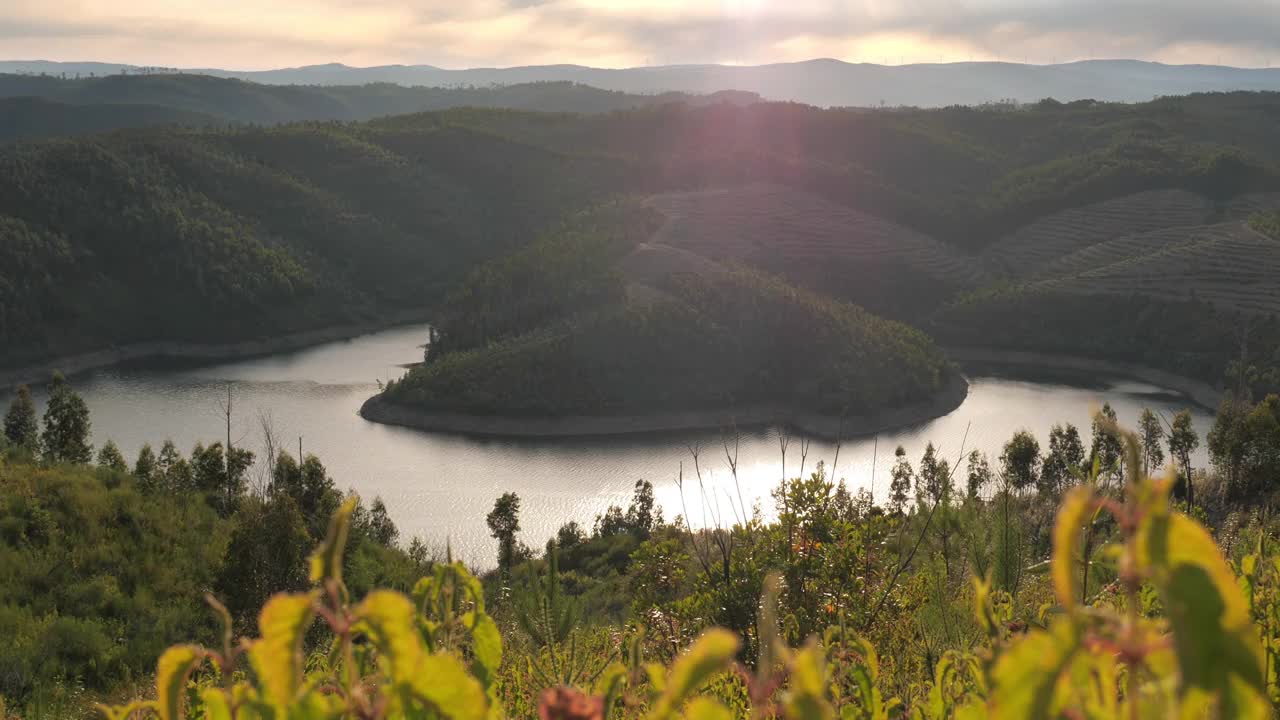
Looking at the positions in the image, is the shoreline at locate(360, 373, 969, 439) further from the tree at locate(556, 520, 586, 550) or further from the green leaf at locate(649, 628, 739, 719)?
the green leaf at locate(649, 628, 739, 719)

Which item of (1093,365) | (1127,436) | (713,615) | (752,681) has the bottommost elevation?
(1093,365)

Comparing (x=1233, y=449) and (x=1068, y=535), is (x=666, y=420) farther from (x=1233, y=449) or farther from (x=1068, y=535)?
(x=1068, y=535)

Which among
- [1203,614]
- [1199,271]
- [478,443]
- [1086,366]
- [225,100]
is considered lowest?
[478,443]

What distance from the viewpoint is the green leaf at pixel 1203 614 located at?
0.55 metres

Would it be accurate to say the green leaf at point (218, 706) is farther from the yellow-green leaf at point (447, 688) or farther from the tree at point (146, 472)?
the tree at point (146, 472)

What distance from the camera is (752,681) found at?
2.19ft

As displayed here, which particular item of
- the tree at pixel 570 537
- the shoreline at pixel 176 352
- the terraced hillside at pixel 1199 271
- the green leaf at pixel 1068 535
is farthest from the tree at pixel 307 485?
the terraced hillside at pixel 1199 271

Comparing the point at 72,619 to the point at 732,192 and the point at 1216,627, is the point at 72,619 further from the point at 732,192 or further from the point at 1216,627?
the point at 732,192

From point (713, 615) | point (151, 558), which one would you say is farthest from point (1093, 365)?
point (713, 615)

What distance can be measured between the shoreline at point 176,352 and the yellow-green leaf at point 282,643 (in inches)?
1879

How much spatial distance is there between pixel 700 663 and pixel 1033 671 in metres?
0.19

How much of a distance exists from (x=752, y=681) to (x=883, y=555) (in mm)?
4230

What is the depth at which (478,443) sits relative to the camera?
35.9 meters

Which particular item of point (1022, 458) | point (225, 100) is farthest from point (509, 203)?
point (225, 100)
